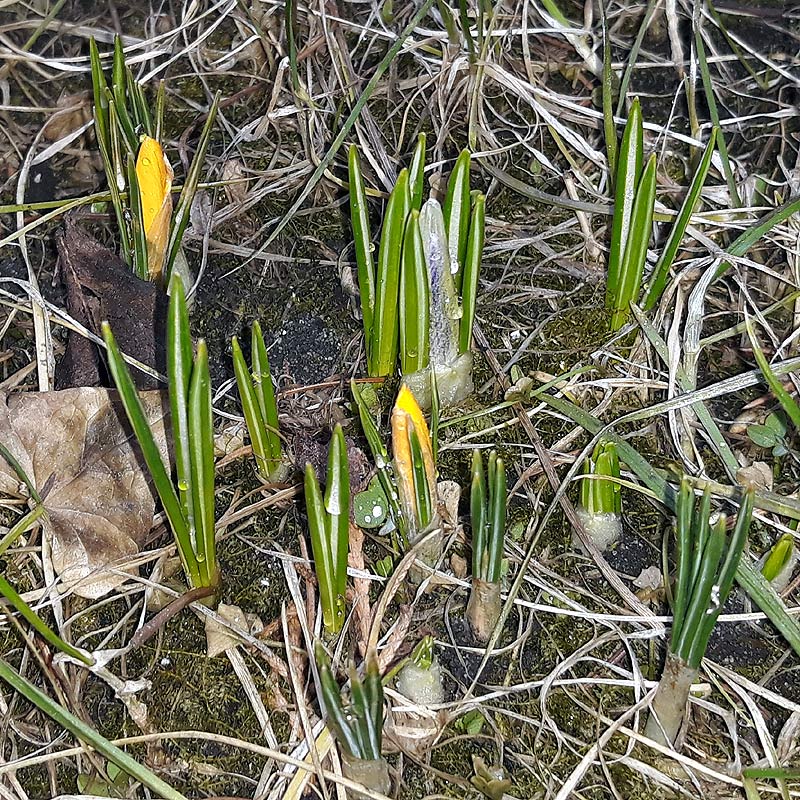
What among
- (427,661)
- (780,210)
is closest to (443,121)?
(780,210)

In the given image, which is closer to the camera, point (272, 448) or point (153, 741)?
point (153, 741)

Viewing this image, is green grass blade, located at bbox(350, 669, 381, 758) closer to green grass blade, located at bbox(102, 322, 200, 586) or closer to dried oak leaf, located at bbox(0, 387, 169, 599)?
green grass blade, located at bbox(102, 322, 200, 586)

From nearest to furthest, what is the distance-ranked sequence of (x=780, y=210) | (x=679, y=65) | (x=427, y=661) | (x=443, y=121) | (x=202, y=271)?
(x=427, y=661)
(x=780, y=210)
(x=202, y=271)
(x=443, y=121)
(x=679, y=65)

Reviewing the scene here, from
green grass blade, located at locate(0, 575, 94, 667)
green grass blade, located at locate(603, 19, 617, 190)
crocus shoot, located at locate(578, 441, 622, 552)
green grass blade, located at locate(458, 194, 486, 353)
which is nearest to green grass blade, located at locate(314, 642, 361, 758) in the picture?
green grass blade, located at locate(0, 575, 94, 667)

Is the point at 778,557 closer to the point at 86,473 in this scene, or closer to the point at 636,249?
the point at 636,249

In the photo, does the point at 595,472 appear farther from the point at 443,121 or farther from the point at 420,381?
the point at 443,121

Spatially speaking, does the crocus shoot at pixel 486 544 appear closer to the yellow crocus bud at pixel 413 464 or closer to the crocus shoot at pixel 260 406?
the yellow crocus bud at pixel 413 464
